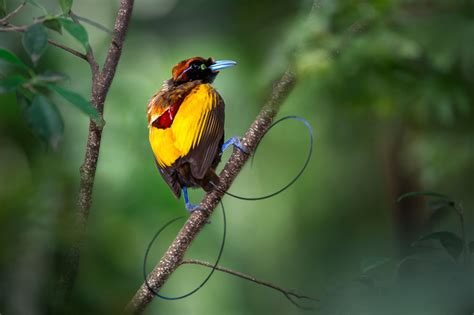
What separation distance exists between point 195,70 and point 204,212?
0.53 metres

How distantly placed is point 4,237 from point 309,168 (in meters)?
2.33

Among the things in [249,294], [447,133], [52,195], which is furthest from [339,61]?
[249,294]

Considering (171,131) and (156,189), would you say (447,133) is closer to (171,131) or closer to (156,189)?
(156,189)

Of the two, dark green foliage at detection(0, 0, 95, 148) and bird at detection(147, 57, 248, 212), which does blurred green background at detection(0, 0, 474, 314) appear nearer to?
bird at detection(147, 57, 248, 212)

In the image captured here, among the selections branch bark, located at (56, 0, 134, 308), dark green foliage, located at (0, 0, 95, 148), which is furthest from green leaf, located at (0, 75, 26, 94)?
branch bark, located at (56, 0, 134, 308)

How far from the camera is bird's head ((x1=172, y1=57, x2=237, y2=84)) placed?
1.99 m

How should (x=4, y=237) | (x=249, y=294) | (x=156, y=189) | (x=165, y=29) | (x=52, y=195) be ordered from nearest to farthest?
(x=4, y=237) → (x=52, y=195) → (x=156, y=189) → (x=249, y=294) → (x=165, y=29)

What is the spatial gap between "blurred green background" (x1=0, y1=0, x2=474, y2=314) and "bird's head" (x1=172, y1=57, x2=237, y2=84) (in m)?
0.38

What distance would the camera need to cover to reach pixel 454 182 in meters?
3.80

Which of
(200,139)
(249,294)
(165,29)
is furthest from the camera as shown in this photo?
(165,29)

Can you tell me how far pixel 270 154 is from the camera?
14.9ft

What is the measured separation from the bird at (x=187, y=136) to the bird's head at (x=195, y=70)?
0.31 feet

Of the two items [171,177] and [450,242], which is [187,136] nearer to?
[171,177]

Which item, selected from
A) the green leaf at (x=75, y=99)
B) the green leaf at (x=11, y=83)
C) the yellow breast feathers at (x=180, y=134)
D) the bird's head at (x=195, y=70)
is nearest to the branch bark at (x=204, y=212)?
the yellow breast feathers at (x=180, y=134)
